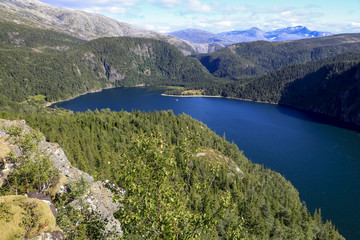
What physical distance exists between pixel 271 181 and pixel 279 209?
27855mm

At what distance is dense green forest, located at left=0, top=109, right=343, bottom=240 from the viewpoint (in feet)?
50.4

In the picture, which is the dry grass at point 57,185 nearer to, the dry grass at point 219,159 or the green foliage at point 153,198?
the green foliage at point 153,198

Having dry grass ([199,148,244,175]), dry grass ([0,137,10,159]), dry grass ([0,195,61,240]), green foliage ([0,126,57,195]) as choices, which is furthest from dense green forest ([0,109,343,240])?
dry grass ([0,137,10,159])

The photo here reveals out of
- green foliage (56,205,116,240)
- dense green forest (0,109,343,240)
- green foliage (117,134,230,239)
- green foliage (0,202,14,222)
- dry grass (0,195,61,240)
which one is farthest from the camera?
green foliage (56,205,116,240)

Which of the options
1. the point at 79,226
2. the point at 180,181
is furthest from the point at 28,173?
the point at 180,181

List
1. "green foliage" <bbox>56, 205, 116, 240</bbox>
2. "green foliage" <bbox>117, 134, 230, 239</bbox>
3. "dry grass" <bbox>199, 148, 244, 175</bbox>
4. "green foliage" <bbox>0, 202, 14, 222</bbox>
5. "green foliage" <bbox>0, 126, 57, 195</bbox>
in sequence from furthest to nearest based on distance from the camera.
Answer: "dry grass" <bbox>199, 148, 244, 175</bbox> < "green foliage" <bbox>0, 126, 57, 195</bbox> < "green foliage" <bbox>56, 205, 116, 240</bbox> < "green foliage" <bbox>0, 202, 14, 222</bbox> < "green foliage" <bbox>117, 134, 230, 239</bbox>

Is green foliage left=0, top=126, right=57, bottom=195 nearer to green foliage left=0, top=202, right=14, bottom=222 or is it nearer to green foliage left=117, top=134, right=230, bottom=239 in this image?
green foliage left=0, top=202, right=14, bottom=222

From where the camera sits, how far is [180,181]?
1850 cm

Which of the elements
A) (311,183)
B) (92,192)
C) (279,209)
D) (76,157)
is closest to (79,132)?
(76,157)

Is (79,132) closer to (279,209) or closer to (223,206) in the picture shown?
(279,209)

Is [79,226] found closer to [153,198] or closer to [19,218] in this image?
[19,218]

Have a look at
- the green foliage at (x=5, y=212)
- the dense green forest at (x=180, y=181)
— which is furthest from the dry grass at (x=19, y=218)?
the dense green forest at (x=180, y=181)

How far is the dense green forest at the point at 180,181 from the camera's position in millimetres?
15359

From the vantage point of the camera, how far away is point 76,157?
91.4m
